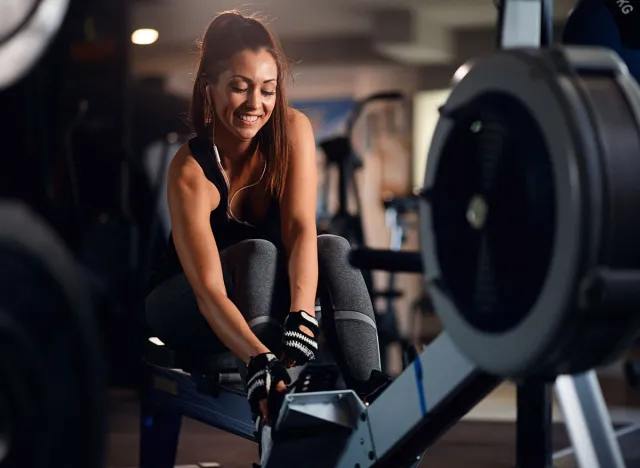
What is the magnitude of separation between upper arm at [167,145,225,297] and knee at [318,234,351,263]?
0.19 metres

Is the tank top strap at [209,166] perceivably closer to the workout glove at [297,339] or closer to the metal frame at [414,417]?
the workout glove at [297,339]

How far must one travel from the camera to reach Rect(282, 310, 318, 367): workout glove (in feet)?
5.40

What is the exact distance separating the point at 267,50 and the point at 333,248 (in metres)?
0.42

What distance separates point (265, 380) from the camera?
5.13ft

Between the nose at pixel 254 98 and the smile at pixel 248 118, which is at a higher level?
the nose at pixel 254 98

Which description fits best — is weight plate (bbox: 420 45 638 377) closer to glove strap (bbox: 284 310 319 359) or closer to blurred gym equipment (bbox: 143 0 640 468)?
blurred gym equipment (bbox: 143 0 640 468)

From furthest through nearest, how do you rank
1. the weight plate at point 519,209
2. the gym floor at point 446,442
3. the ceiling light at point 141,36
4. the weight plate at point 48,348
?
1. the gym floor at point 446,442
2. the ceiling light at point 141,36
3. the weight plate at point 519,209
4. the weight plate at point 48,348

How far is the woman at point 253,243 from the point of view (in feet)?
5.48

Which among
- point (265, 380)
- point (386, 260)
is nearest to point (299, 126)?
point (265, 380)

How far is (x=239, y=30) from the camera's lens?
188cm

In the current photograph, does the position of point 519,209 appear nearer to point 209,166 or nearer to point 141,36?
point 209,166

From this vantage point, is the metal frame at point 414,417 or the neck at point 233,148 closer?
the metal frame at point 414,417

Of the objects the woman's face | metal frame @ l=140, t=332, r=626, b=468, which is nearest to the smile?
the woman's face

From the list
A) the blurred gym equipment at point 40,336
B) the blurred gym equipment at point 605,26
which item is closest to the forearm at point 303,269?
the blurred gym equipment at point 605,26
